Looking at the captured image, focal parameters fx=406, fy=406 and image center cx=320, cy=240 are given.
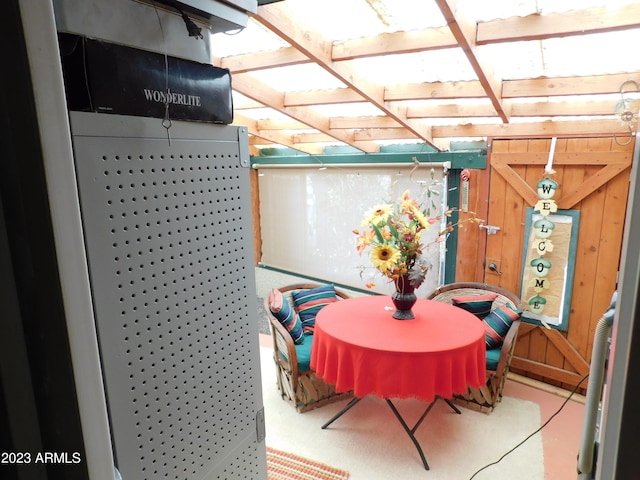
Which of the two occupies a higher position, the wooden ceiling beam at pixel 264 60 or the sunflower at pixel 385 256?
the wooden ceiling beam at pixel 264 60

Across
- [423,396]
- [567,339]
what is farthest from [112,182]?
[567,339]

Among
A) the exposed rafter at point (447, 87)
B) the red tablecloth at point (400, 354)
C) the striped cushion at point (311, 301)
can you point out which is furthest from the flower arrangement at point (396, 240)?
the striped cushion at point (311, 301)

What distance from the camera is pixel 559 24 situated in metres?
2.05

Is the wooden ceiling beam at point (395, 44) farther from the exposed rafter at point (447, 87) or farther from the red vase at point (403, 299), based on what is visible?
the red vase at point (403, 299)

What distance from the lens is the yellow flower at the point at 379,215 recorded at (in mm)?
2574

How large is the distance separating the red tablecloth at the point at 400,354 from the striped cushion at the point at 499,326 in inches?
20.3

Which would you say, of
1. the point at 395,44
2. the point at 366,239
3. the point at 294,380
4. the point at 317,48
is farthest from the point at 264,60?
the point at 294,380

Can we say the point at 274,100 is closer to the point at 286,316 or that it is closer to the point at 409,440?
the point at 286,316

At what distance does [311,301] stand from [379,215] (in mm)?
1299

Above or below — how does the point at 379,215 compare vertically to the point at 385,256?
above

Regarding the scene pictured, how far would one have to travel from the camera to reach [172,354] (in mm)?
814

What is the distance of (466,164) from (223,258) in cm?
334

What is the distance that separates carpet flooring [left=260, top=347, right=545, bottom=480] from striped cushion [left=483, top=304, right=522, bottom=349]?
1.70 ft

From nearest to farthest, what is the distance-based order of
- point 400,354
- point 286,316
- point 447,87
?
1. point 400,354
2. point 447,87
3. point 286,316
